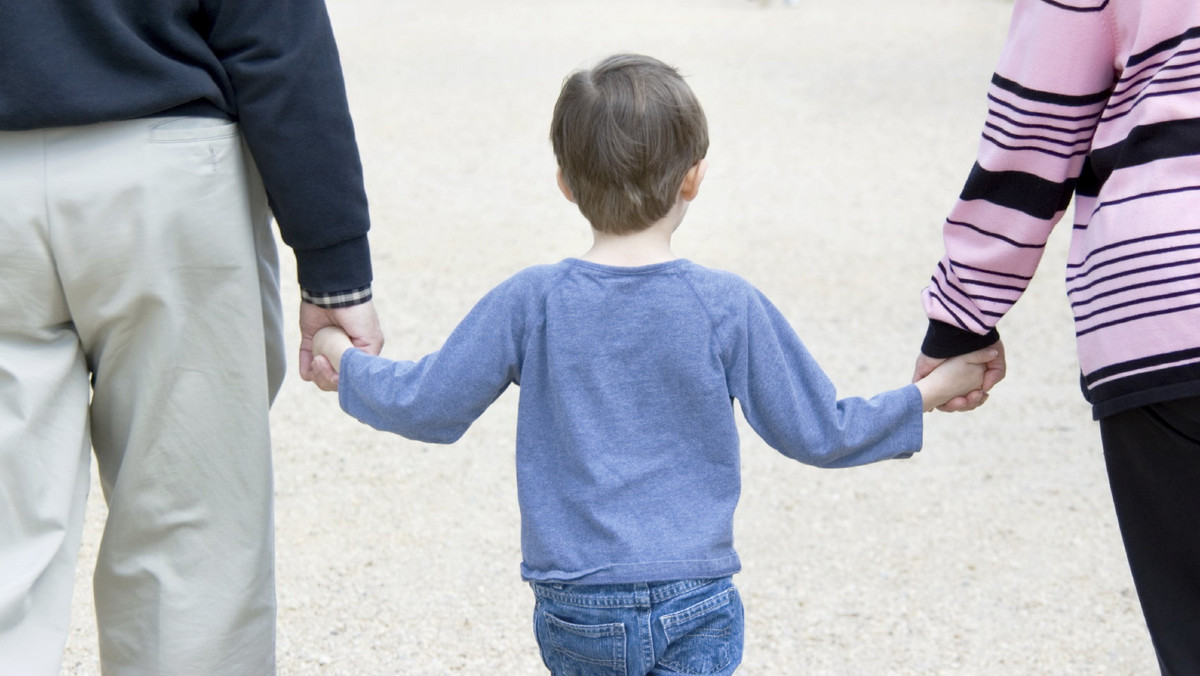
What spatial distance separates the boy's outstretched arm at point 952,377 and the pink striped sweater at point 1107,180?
0.28 m

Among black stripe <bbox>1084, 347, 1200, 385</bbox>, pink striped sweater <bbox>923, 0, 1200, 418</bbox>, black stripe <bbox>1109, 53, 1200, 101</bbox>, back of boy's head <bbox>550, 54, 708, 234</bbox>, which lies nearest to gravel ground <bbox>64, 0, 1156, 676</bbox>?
back of boy's head <bbox>550, 54, 708, 234</bbox>

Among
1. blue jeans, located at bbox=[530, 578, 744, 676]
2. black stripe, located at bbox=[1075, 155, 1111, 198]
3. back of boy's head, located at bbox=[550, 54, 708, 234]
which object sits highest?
black stripe, located at bbox=[1075, 155, 1111, 198]

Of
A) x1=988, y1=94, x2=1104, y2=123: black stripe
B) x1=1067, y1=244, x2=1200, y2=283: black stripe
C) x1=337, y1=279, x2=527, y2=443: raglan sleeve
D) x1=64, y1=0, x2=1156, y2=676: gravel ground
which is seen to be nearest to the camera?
x1=1067, y1=244, x2=1200, y2=283: black stripe

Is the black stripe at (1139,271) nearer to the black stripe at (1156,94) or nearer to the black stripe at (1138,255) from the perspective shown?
the black stripe at (1138,255)

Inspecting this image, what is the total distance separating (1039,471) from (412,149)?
5090mm

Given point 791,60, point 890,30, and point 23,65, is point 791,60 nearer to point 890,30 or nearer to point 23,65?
point 890,30

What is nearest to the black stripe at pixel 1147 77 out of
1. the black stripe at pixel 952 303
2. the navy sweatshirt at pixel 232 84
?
the black stripe at pixel 952 303

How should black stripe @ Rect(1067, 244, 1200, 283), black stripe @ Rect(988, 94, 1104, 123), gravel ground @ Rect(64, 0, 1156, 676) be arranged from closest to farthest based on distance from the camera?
black stripe @ Rect(1067, 244, 1200, 283)
black stripe @ Rect(988, 94, 1104, 123)
gravel ground @ Rect(64, 0, 1156, 676)

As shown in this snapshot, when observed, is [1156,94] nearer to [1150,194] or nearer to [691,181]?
[1150,194]

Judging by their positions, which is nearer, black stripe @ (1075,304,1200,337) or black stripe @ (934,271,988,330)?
black stripe @ (1075,304,1200,337)

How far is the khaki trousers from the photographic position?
2.05m

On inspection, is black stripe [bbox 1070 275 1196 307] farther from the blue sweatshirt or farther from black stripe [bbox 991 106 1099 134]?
the blue sweatshirt

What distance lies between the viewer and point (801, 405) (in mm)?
2088

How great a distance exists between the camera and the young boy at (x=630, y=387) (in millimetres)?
1979
